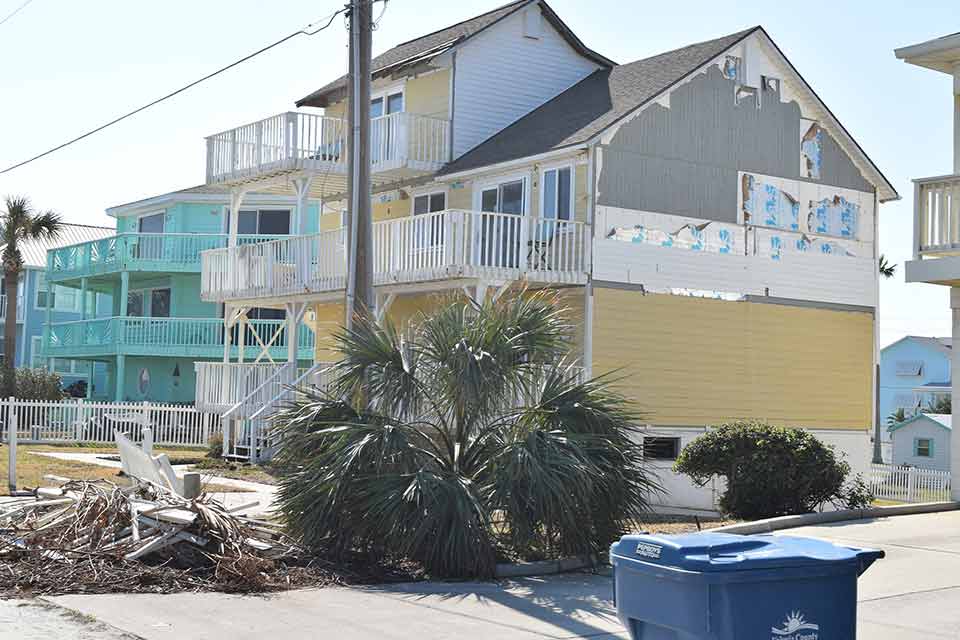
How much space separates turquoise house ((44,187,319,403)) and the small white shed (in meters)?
26.0

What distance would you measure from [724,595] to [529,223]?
17861 mm

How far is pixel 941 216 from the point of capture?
18.4 meters

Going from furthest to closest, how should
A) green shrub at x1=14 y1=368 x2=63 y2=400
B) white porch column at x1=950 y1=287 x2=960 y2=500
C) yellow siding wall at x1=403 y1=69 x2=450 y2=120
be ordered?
green shrub at x1=14 y1=368 x2=63 y2=400 < yellow siding wall at x1=403 y1=69 x2=450 y2=120 < white porch column at x1=950 y1=287 x2=960 y2=500

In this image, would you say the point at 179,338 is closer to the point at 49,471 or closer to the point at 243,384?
the point at 243,384

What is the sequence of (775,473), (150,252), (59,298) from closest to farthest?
(775,473)
(150,252)
(59,298)

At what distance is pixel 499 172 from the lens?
25844 millimetres

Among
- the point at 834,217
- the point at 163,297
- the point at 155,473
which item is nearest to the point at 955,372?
the point at 834,217

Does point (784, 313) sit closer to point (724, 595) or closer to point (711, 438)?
point (711, 438)

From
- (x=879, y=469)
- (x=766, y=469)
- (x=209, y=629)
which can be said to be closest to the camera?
(x=209, y=629)

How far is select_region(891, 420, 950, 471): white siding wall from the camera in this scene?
49.8 metres

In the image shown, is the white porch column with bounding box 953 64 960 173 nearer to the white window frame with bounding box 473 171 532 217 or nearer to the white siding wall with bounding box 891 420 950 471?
the white window frame with bounding box 473 171 532 217

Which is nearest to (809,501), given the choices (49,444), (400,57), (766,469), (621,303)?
(766,469)

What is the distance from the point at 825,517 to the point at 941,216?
542cm

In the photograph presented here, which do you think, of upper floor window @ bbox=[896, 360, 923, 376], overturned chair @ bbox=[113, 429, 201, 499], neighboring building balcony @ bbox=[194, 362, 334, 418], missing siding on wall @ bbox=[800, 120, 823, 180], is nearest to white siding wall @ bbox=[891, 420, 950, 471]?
upper floor window @ bbox=[896, 360, 923, 376]
